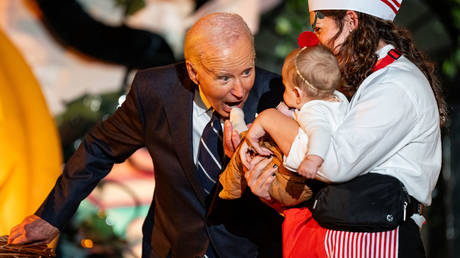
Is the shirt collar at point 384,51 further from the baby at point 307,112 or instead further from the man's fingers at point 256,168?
the man's fingers at point 256,168

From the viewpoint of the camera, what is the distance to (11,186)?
3.29 meters

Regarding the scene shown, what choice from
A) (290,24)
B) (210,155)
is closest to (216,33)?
(210,155)

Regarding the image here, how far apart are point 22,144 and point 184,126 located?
1.08 meters

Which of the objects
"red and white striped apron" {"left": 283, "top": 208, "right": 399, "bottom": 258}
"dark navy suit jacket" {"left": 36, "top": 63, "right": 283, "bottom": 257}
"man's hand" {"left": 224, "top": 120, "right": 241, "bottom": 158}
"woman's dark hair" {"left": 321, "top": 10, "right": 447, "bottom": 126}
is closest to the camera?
"red and white striped apron" {"left": 283, "top": 208, "right": 399, "bottom": 258}

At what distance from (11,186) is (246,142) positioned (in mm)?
1556

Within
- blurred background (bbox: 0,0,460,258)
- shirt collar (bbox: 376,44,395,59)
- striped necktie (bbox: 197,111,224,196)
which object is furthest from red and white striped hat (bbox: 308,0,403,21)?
blurred background (bbox: 0,0,460,258)

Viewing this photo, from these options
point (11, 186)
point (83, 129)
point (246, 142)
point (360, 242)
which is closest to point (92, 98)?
point (83, 129)

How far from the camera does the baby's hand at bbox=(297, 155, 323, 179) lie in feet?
6.52

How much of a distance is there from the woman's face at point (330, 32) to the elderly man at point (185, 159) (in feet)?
1.13

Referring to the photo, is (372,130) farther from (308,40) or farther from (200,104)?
(200,104)

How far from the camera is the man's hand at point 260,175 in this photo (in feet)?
7.51

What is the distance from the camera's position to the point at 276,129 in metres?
2.18

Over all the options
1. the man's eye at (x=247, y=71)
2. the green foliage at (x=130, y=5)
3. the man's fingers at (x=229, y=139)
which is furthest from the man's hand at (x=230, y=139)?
the green foliage at (x=130, y=5)

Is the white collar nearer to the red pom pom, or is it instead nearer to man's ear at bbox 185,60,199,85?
the red pom pom
